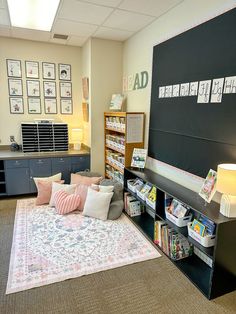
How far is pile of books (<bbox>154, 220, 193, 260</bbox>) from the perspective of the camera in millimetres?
2271

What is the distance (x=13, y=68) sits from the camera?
3.86 meters

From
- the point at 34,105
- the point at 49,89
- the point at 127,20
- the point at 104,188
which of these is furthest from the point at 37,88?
the point at 104,188

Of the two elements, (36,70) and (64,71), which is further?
(64,71)

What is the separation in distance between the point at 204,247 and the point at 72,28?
3.27 meters

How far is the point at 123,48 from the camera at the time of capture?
3.80 m

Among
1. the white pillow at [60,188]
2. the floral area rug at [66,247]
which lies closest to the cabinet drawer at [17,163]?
the white pillow at [60,188]

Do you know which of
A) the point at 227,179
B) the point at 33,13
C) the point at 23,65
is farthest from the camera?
the point at 23,65

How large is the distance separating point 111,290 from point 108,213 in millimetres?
1205

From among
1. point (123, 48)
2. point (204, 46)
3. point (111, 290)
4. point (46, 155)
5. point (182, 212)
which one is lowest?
point (111, 290)

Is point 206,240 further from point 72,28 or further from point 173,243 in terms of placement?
point 72,28

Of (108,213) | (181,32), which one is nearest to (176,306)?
(108,213)

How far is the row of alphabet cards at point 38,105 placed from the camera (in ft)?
13.1

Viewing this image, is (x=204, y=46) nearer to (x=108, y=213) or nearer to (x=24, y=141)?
(x=108, y=213)

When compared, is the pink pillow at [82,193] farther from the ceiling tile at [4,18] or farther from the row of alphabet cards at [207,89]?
the ceiling tile at [4,18]
